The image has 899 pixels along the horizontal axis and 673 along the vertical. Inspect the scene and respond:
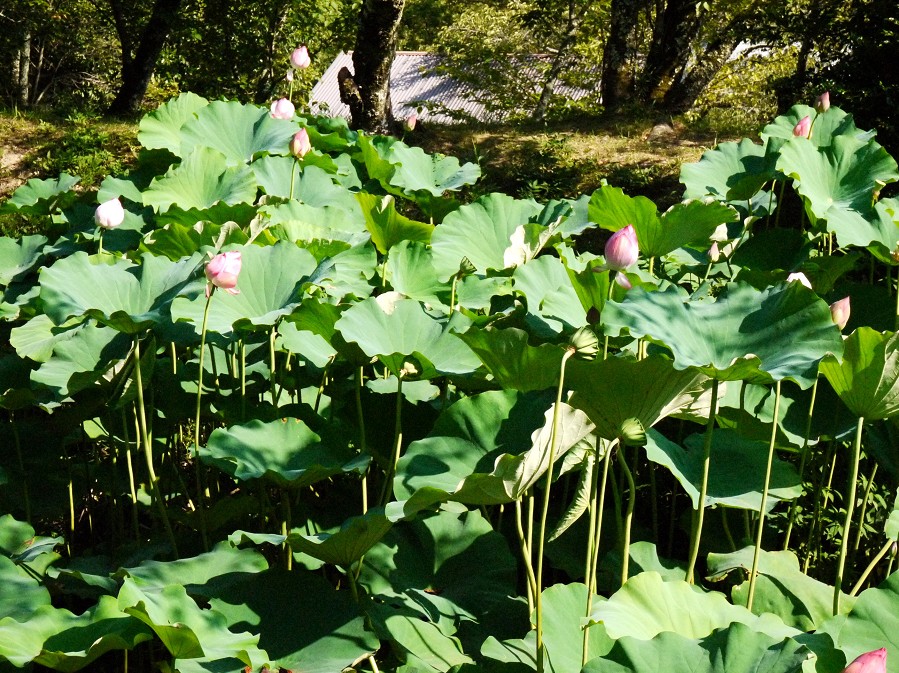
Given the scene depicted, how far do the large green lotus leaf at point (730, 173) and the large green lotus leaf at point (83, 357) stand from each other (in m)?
1.64

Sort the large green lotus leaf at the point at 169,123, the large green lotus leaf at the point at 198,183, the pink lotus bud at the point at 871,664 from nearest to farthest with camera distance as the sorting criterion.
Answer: the pink lotus bud at the point at 871,664
the large green lotus leaf at the point at 198,183
the large green lotus leaf at the point at 169,123

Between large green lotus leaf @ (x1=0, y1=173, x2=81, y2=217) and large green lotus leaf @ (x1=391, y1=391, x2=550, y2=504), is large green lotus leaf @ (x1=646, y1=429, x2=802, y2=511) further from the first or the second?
large green lotus leaf @ (x1=0, y1=173, x2=81, y2=217)

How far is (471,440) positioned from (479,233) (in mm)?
1035

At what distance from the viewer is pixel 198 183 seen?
9.21 feet

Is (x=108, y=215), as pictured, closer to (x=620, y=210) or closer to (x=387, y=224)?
(x=387, y=224)

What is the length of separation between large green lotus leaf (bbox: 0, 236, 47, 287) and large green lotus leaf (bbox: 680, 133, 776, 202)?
6.85 ft

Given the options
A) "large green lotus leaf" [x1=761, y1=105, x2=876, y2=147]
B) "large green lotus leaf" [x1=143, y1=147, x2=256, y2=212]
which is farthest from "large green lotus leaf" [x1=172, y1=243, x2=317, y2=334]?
"large green lotus leaf" [x1=761, y1=105, x2=876, y2=147]

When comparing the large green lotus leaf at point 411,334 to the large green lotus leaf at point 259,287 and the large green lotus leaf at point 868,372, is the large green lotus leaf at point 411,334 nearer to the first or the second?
the large green lotus leaf at point 259,287

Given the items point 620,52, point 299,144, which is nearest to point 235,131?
point 299,144

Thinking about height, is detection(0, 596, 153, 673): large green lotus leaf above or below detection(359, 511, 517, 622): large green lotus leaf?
above

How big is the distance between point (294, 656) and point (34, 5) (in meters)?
10.8

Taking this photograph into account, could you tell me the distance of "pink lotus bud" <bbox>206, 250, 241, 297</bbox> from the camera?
64.2 inches

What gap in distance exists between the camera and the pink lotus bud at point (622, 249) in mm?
1497

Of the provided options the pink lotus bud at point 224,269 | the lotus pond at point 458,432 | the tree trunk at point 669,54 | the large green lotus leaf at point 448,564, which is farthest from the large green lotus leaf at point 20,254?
the tree trunk at point 669,54
